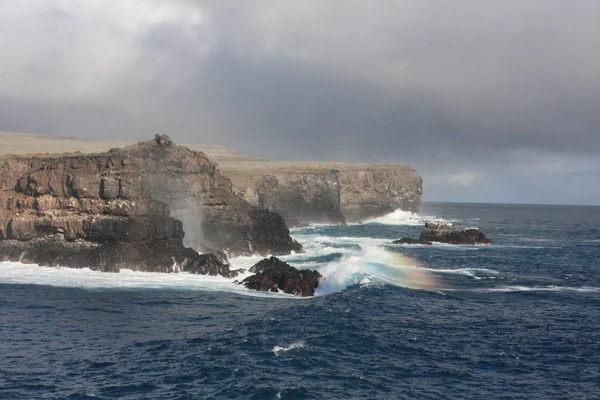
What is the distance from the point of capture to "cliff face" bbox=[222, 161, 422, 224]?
12531cm

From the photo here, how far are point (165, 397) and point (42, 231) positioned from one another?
40953 mm

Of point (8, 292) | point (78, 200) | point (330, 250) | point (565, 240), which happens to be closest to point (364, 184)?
point (565, 240)

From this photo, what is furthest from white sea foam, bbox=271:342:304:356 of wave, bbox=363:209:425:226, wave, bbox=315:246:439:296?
wave, bbox=363:209:425:226

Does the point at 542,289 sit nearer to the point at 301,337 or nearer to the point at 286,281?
the point at 286,281

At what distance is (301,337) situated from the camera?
1314 inches

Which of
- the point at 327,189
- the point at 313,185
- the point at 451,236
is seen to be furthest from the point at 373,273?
the point at 327,189

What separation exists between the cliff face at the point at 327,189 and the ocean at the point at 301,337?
67534 millimetres

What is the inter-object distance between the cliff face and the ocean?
222 ft

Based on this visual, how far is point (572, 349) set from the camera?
32031 millimetres

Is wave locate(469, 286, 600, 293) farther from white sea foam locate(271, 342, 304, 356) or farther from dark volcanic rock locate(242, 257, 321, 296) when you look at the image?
white sea foam locate(271, 342, 304, 356)

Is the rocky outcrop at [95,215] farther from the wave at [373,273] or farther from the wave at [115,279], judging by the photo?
the wave at [373,273]

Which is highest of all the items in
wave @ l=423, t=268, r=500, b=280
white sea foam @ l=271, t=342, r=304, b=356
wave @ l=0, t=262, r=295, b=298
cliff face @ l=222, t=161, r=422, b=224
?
cliff face @ l=222, t=161, r=422, b=224

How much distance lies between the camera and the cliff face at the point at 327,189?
12531 cm

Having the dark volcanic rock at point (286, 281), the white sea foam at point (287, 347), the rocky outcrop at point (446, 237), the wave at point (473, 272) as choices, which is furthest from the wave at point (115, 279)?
the rocky outcrop at point (446, 237)
